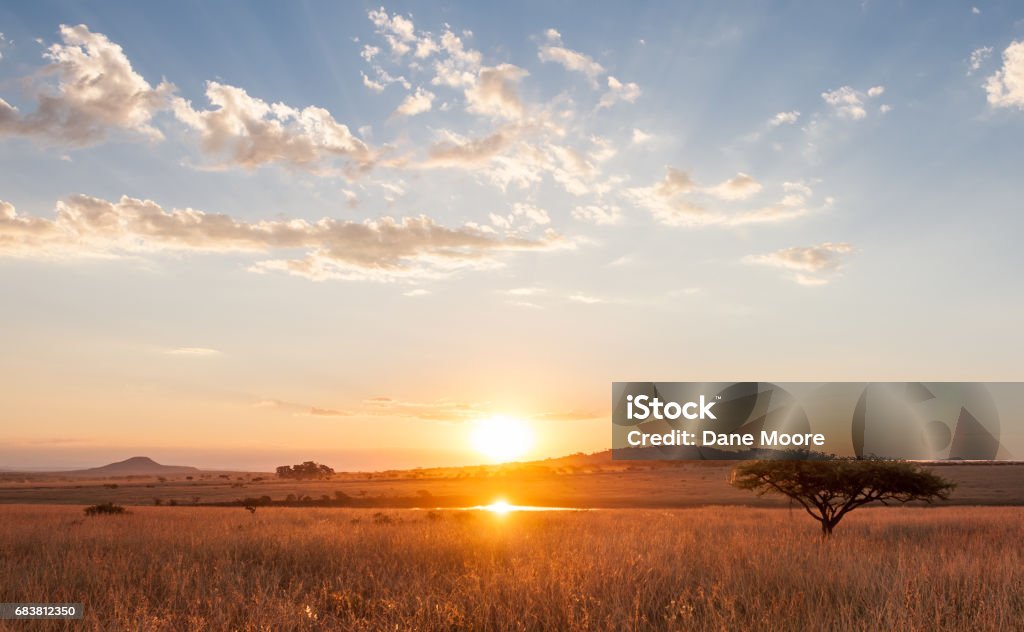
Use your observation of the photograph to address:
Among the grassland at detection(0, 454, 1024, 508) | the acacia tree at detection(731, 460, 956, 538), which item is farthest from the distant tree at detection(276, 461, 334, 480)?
the acacia tree at detection(731, 460, 956, 538)

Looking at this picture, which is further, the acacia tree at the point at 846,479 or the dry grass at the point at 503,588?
the acacia tree at the point at 846,479

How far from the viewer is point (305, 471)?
17388cm

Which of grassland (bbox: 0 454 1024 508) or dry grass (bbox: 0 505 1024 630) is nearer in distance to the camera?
dry grass (bbox: 0 505 1024 630)

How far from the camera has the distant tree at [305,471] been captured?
172 metres

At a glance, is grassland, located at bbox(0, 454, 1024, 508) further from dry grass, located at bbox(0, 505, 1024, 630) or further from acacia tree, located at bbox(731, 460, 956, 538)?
dry grass, located at bbox(0, 505, 1024, 630)

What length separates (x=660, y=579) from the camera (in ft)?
35.6

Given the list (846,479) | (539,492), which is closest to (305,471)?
(539,492)

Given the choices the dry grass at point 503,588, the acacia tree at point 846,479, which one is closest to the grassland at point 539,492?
the acacia tree at point 846,479

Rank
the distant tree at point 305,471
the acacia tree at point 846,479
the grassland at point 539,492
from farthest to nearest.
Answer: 1. the distant tree at point 305,471
2. the grassland at point 539,492
3. the acacia tree at point 846,479

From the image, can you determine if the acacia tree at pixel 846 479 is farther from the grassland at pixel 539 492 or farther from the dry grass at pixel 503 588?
the grassland at pixel 539 492

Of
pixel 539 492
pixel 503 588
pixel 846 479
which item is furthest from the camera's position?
pixel 539 492

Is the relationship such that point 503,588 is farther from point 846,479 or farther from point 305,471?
point 305,471

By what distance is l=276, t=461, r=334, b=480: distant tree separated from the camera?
17188 centimetres

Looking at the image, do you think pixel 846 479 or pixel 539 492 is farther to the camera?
pixel 539 492
